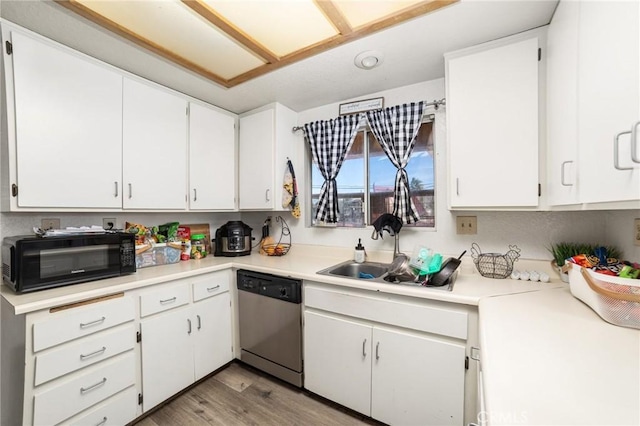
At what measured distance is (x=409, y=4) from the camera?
4.04ft

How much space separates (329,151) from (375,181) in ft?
1.61

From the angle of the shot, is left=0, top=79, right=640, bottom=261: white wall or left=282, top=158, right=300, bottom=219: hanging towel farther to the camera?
left=282, top=158, right=300, bottom=219: hanging towel

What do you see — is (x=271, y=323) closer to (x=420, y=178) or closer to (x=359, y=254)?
(x=359, y=254)

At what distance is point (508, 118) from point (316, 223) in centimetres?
160

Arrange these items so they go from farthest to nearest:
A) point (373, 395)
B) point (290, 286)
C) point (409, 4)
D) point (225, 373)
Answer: point (225, 373) < point (290, 286) < point (373, 395) < point (409, 4)

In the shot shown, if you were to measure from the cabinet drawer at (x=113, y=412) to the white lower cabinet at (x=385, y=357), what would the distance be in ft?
3.39

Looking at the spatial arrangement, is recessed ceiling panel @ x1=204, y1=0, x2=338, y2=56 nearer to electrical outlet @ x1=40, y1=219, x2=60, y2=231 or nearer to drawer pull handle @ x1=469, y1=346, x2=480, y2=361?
electrical outlet @ x1=40, y1=219, x2=60, y2=231

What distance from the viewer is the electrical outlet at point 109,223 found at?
1.89m

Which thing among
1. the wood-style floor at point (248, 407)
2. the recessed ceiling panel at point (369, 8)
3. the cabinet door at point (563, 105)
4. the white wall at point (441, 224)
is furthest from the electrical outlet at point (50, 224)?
the cabinet door at point (563, 105)

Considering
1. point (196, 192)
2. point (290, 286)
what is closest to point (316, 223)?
point (290, 286)

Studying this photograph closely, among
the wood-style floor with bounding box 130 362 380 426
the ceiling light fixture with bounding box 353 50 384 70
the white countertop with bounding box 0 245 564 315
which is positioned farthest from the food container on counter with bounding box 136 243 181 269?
the ceiling light fixture with bounding box 353 50 384 70

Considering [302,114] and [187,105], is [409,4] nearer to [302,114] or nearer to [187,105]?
[302,114]

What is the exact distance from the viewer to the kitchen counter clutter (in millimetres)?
563

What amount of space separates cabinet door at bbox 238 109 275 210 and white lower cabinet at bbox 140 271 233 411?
0.73 m
